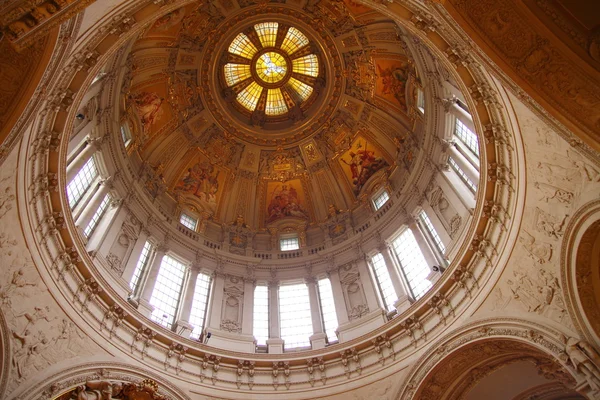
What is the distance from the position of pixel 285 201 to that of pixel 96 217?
525 inches

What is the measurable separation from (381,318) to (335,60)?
1696 centimetres

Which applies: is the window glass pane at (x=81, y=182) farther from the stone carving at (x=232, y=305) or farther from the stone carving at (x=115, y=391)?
the stone carving at (x=232, y=305)

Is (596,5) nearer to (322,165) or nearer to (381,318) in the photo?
(381,318)

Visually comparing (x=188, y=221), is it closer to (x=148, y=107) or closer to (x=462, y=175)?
(x=148, y=107)

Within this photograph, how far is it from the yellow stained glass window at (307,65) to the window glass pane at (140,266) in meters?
16.2

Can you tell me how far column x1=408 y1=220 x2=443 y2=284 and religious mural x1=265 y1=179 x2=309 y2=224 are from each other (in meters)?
9.02

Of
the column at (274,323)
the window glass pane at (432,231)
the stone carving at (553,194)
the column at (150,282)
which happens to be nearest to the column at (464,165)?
the window glass pane at (432,231)

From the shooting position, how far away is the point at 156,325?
17594 mm

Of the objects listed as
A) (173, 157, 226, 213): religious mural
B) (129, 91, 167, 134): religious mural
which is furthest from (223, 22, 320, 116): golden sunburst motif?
(129, 91, 167, 134): religious mural

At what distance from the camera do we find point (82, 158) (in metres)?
19.3

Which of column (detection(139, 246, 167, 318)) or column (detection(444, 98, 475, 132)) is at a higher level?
column (detection(444, 98, 475, 132))

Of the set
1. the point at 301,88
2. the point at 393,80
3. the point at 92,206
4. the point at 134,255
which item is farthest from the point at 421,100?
the point at 92,206

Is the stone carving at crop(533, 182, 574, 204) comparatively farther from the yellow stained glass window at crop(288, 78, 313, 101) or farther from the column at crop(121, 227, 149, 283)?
the yellow stained glass window at crop(288, 78, 313, 101)

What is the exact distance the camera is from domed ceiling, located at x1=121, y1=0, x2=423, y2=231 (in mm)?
25763
